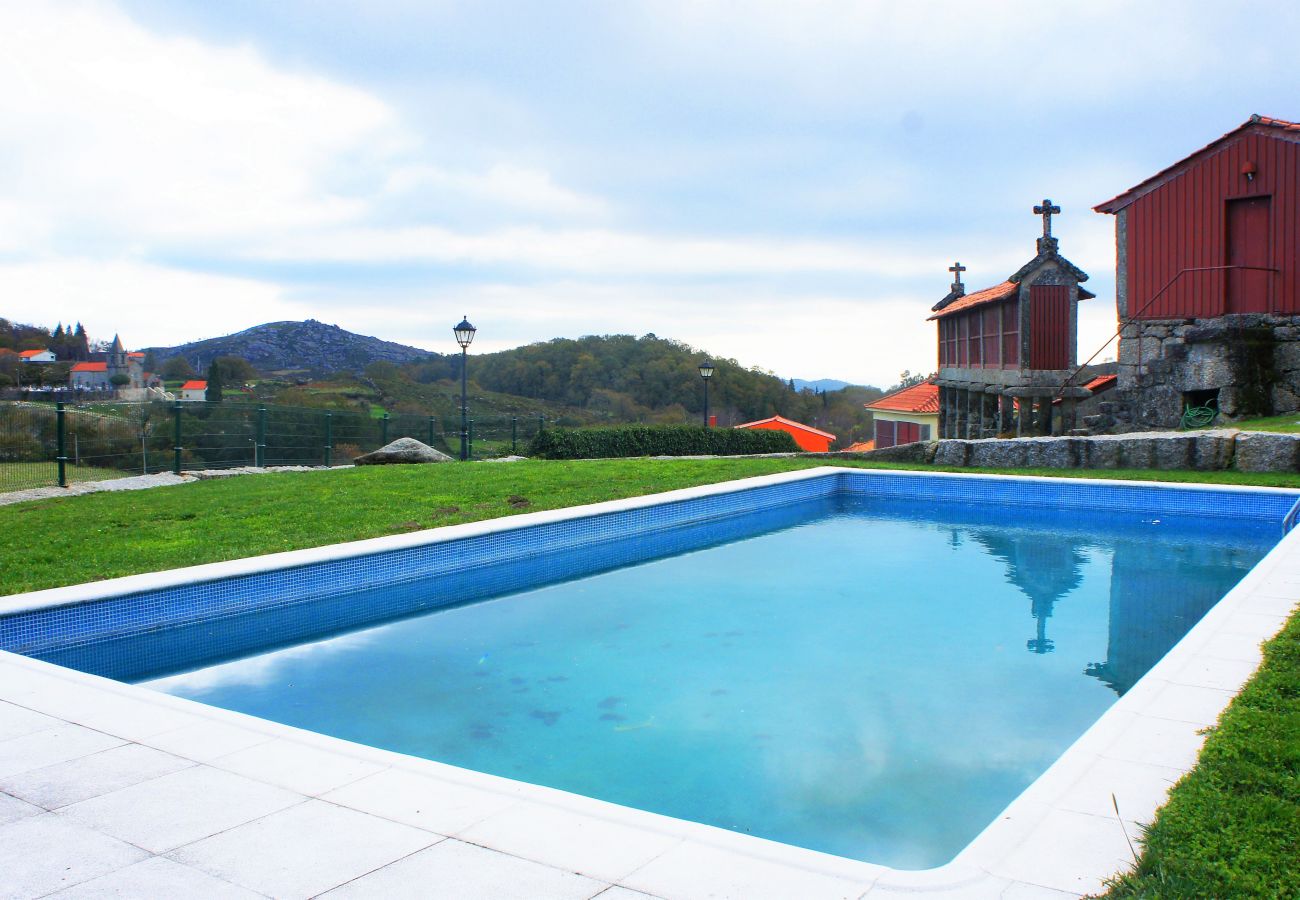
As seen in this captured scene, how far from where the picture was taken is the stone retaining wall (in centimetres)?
1267

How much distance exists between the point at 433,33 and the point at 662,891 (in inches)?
439

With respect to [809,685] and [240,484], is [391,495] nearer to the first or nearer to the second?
[240,484]

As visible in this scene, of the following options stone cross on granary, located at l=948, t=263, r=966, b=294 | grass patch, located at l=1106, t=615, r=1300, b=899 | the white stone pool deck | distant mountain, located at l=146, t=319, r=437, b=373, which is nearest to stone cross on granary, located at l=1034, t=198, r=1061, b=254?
stone cross on granary, located at l=948, t=263, r=966, b=294

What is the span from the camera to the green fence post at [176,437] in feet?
46.9

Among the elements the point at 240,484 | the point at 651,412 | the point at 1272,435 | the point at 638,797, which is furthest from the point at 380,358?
the point at 638,797

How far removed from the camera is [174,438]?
48.0 feet

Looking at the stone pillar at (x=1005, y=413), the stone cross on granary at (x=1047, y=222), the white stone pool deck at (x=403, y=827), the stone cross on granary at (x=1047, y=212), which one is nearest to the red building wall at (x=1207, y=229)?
the stone cross on granary at (x=1047, y=222)

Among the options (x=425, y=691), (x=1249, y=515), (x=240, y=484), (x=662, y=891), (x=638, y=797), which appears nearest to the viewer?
(x=662, y=891)

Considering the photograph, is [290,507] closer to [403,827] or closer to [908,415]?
[403,827]

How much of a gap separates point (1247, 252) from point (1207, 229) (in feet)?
2.63

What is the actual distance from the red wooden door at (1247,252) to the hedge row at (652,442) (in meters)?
10.8

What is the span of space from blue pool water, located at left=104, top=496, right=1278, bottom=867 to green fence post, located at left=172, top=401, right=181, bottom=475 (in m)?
8.54

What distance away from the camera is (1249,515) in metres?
10.9

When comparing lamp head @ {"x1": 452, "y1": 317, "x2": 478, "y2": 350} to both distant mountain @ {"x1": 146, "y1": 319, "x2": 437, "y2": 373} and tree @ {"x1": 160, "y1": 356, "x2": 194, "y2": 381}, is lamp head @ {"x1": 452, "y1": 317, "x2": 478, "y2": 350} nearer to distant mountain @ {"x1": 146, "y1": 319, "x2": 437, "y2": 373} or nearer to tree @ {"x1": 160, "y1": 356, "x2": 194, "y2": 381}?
tree @ {"x1": 160, "y1": 356, "x2": 194, "y2": 381}
